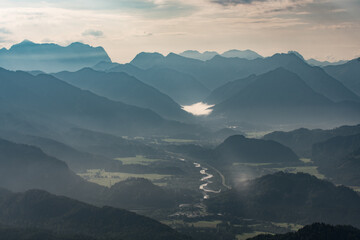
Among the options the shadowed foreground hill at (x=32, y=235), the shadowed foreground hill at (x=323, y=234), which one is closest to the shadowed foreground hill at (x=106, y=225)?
the shadowed foreground hill at (x=32, y=235)

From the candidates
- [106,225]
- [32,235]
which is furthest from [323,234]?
[32,235]

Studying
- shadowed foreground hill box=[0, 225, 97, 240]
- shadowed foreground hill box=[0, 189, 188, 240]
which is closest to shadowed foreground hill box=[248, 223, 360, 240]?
shadowed foreground hill box=[0, 189, 188, 240]

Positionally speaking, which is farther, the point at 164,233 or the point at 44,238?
the point at 164,233

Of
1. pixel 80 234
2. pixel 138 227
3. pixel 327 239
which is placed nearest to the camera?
pixel 327 239

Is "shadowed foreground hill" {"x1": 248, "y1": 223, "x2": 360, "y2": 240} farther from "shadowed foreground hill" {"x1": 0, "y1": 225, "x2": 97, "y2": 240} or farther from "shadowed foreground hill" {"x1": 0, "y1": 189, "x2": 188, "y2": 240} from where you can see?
"shadowed foreground hill" {"x1": 0, "y1": 225, "x2": 97, "y2": 240}

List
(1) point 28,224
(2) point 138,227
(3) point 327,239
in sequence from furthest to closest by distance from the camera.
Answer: (1) point 28,224
(2) point 138,227
(3) point 327,239

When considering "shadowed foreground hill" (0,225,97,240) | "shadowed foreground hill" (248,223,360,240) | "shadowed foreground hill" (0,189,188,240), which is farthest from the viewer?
"shadowed foreground hill" (0,189,188,240)

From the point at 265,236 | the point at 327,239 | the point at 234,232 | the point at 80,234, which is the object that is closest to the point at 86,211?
the point at 80,234

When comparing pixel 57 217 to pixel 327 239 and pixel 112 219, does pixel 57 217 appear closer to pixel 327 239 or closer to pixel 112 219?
pixel 112 219

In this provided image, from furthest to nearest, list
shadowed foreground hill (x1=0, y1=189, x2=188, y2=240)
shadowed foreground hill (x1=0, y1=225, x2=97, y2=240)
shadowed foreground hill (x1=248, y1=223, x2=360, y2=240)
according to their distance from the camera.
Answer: shadowed foreground hill (x1=0, y1=189, x2=188, y2=240) → shadowed foreground hill (x1=0, y1=225, x2=97, y2=240) → shadowed foreground hill (x1=248, y1=223, x2=360, y2=240)

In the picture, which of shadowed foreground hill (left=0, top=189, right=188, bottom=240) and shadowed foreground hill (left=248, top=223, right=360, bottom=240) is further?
shadowed foreground hill (left=0, top=189, right=188, bottom=240)

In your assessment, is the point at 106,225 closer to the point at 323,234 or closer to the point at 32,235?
the point at 32,235
